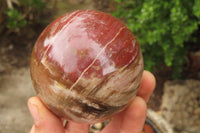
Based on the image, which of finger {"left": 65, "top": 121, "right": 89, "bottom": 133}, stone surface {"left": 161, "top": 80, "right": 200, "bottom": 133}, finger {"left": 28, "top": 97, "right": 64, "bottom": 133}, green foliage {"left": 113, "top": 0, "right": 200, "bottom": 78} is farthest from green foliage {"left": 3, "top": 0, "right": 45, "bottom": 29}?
stone surface {"left": 161, "top": 80, "right": 200, "bottom": 133}

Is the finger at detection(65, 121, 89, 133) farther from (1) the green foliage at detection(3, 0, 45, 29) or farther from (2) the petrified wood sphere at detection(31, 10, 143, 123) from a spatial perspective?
(1) the green foliage at detection(3, 0, 45, 29)

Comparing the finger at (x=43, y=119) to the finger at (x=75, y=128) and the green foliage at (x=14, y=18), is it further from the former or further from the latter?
the green foliage at (x=14, y=18)

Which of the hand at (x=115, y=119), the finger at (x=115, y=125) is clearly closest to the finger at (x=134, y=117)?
the hand at (x=115, y=119)

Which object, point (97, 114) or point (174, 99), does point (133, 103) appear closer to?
point (97, 114)

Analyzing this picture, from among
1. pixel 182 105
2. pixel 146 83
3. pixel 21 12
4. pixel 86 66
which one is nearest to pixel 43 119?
pixel 86 66

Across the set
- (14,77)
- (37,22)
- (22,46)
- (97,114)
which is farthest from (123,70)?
(37,22)

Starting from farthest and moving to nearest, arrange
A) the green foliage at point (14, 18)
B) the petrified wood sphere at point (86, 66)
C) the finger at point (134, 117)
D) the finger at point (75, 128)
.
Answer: the green foliage at point (14, 18)
the finger at point (75, 128)
the finger at point (134, 117)
the petrified wood sphere at point (86, 66)
